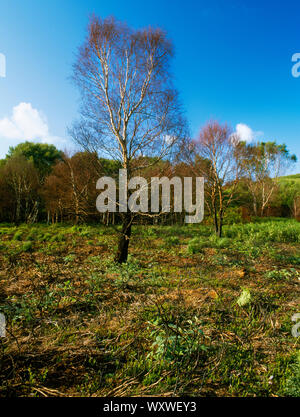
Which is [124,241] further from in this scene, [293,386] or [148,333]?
[293,386]

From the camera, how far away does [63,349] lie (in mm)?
2094

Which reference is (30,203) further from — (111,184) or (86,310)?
(86,310)

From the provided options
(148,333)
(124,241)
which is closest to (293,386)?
(148,333)

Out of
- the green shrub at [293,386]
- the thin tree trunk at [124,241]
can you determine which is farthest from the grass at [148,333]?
the thin tree trunk at [124,241]

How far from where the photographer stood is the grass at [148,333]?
1.78m

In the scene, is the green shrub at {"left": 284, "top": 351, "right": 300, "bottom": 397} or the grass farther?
the grass

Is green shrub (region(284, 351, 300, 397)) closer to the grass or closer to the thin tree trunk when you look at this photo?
the grass

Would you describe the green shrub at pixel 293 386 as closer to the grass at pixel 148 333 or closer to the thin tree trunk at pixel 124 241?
the grass at pixel 148 333

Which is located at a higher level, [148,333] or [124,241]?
[124,241]

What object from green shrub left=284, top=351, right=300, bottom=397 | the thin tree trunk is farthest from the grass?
the thin tree trunk

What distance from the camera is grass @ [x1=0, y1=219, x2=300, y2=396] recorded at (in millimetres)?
1776

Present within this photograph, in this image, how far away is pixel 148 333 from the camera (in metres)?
2.53

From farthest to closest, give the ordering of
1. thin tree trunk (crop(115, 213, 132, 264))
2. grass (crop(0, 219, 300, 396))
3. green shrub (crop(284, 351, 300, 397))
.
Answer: thin tree trunk (crop(115, 213, 132, 264)) < grass (crop(0, 219, 300, 396)) < green shrub (crop(284, 351, 300, 397))
